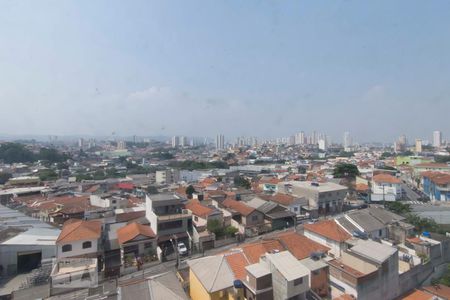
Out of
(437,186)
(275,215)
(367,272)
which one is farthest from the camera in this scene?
(437,186)

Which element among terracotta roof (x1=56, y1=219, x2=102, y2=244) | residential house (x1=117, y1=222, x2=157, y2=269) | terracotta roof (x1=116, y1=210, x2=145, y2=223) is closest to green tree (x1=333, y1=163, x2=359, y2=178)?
terracotta roof (x1=116, y1=210, x2=145, y2=223)

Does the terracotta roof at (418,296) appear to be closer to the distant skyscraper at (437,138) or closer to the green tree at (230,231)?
the green tree at (230,231)

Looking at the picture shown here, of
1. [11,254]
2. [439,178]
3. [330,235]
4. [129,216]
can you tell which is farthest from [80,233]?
[439,178]

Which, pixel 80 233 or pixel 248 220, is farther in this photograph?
pixel 248 220

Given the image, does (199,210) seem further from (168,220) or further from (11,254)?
(11,254)

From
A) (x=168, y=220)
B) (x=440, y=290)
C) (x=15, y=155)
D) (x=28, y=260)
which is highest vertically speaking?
(x=15, y=155)

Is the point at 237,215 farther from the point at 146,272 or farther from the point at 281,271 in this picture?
the point at 281,271

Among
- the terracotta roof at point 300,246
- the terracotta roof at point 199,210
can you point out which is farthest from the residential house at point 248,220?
the terracotta roof at point 300,246

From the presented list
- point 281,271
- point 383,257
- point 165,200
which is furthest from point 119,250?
point 383,257
